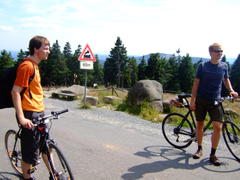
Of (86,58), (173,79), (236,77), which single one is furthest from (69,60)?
(86,58)

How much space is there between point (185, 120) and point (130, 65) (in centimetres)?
7818

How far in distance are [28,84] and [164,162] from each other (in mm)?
3083

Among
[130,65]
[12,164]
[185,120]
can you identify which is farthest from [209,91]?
[130,65]

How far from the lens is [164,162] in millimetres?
4852

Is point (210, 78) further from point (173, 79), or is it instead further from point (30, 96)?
point (173, 79)

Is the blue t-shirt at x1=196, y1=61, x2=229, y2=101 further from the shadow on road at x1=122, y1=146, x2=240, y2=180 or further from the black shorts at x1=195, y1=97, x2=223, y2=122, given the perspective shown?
the shadow on road at x1=122, y1=146, x2=240, y2=180

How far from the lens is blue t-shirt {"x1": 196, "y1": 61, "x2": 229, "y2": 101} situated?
4711 mm

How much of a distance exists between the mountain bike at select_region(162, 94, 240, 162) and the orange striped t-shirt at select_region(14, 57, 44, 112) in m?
3.27

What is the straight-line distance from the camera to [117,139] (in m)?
6.20

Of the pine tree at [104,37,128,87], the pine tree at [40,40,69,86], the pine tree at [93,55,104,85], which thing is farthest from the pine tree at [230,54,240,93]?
the pine tree at [93,55,104,85]

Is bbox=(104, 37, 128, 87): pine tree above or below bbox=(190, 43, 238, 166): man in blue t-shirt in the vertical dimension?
above

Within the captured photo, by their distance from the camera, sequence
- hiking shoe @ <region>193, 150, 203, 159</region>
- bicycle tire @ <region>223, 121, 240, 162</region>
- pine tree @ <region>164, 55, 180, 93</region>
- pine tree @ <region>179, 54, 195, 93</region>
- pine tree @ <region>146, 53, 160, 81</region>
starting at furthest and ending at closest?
pine tree @ <region>179, 54, 195, 93</region> → pine tree @ <region>164, 55, 180, 93</region> → pine tree @ <region>146, 53, 160, 81</region> → hiking shoe @ <region>193, 150, 203, 159</region> → bicycle tire @ <region>223, 121, 240, 162</region>

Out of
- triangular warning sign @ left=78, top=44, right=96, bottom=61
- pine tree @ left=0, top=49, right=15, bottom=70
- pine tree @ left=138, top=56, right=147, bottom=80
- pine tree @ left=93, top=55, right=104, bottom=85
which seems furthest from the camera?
pine tree @ left=93, top=55, right=104, bottom=85

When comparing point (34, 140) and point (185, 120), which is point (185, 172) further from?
point (34, 140)
